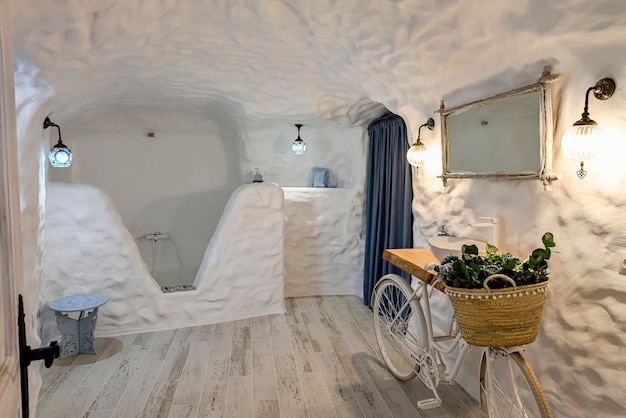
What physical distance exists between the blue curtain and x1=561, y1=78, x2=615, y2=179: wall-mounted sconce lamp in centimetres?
167

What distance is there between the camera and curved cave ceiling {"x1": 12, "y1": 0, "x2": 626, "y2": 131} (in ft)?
4.96

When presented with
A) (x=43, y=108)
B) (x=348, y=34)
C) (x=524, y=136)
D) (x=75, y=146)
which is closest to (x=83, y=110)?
(x=75, y=146)

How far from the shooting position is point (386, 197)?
11.5 feet

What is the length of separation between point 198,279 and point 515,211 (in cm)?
259

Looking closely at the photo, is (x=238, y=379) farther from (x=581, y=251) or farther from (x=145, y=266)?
(x=581, y=251)

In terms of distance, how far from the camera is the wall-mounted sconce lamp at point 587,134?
1.39 meters

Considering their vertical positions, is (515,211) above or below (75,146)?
below

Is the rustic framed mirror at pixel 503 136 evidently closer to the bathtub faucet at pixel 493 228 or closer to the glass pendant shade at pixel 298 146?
the bathtub faucet at pixel 493 228

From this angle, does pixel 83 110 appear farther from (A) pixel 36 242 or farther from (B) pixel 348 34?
(B) pixel 348 34

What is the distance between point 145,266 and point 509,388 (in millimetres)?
2633

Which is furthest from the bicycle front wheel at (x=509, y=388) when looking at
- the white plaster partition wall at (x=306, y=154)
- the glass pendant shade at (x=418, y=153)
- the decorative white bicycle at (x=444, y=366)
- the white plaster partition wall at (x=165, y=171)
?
the white plaster partition wall at (x=165, y=171)

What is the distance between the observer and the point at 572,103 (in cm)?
156

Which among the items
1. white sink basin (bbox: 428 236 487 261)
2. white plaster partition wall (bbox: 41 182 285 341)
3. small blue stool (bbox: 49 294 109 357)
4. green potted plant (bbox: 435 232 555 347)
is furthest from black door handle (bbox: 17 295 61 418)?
white plaster partition wall (bbox: 41 182 285 341)

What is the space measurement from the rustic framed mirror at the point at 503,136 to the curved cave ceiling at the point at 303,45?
10 centimetres
